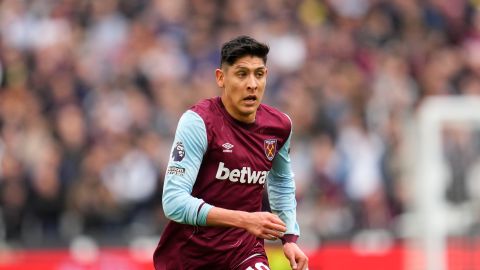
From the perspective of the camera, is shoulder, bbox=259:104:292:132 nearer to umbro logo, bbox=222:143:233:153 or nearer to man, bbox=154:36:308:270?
man, bbox=154:36:308:270

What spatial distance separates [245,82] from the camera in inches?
277

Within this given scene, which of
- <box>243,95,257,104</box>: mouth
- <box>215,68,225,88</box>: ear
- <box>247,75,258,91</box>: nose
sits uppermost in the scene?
<box>215,68,225,88</box>: ear

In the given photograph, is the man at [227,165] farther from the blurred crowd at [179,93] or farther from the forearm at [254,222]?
the blurred crowd at [179,93]

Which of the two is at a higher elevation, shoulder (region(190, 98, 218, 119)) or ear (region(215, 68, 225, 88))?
ear (region(215, 68, 225, 88))

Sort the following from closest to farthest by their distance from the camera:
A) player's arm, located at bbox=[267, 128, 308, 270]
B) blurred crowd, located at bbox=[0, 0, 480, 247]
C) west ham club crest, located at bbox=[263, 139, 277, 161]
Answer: west ham club crest, located at bbox=[263, 139, 277, 161] < player's arm, located at bbox=[267, 128, 308, 270] < blurred crowd, located at bbox=[0, 0, 480, 247]

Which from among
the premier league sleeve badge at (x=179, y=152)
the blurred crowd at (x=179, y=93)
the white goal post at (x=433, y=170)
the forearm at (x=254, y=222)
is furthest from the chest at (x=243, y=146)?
the white goal post at (x=433, y=170)

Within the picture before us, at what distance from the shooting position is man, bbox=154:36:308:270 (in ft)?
22.6

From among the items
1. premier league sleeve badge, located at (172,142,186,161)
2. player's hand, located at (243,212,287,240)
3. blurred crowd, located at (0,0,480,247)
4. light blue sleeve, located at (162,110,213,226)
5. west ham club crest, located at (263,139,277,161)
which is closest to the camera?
player's hand, located at (243,212,287,240)

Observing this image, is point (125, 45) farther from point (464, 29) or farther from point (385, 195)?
point (464, 29)

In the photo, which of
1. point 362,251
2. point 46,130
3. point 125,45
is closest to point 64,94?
point 46,130

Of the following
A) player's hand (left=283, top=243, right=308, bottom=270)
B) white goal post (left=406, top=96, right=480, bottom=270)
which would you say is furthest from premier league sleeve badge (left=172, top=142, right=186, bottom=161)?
white goal post (left=406, top=96, right=480, bottom=270)

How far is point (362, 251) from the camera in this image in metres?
13.3

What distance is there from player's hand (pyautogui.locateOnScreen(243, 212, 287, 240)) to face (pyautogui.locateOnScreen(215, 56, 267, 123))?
86cm

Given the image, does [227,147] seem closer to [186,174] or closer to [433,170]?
[186,174]
